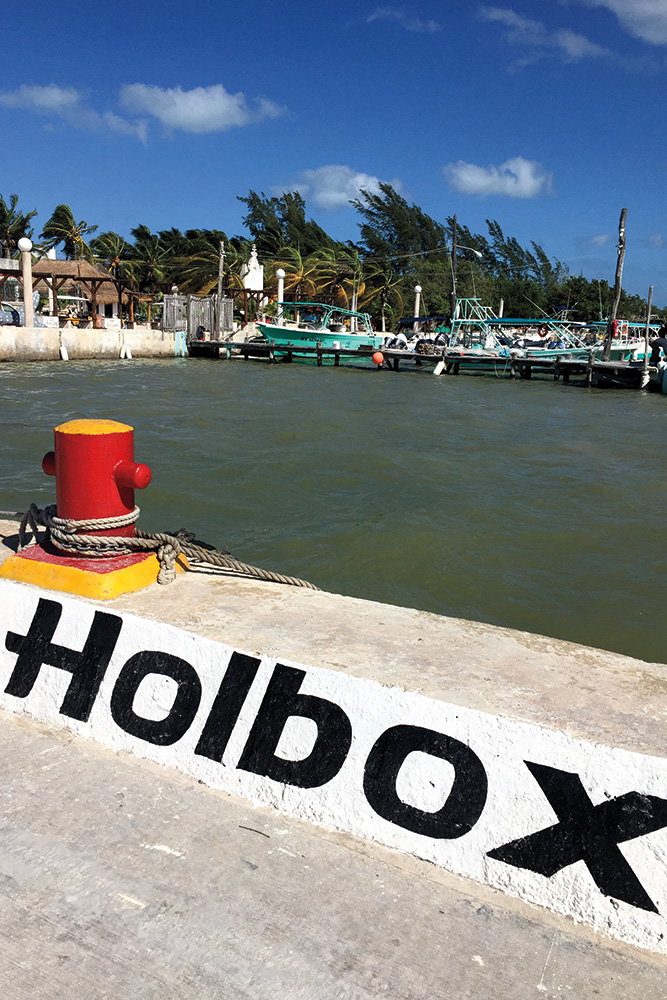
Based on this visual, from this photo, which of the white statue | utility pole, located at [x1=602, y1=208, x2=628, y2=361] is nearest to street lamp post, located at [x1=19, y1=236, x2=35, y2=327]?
the white statue

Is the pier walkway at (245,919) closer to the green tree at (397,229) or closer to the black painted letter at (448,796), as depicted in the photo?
the black painted letter at (448,796)

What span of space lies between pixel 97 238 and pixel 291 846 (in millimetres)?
69274

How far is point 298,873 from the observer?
2057mm

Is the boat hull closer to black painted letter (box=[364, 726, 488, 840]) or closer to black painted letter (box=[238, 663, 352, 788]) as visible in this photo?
black painted letter (box=[238, 663, 352, 788])

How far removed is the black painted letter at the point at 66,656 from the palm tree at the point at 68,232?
211 ft

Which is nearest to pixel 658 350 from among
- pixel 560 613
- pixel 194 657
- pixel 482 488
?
pixel 482 488

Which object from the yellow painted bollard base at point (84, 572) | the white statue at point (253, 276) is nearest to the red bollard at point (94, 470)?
the yellow painted bollard base at point (84, 572)

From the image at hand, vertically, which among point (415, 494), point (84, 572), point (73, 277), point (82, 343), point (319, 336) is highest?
point (73, 277)

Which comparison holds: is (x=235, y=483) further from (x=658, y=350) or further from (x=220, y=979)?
(x=658, y=350)

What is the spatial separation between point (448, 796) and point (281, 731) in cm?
55

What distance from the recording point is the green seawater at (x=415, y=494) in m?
6.61

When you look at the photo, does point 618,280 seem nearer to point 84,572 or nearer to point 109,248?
point 84,572

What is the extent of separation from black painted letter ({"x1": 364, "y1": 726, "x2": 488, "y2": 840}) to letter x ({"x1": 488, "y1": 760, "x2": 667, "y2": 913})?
13 centimetres

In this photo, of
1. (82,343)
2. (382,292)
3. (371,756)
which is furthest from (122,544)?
(382,292)
